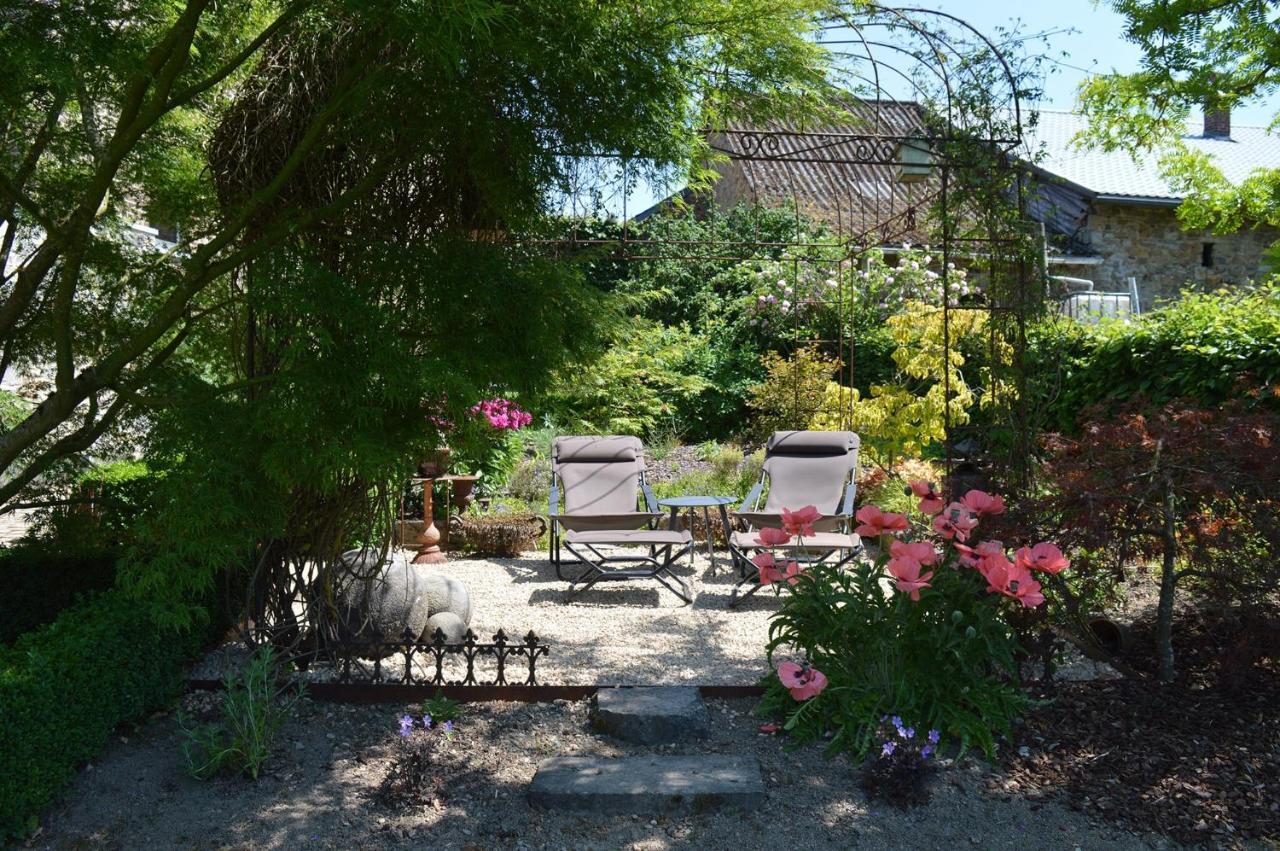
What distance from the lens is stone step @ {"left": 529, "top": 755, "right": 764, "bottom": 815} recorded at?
9.75 ft

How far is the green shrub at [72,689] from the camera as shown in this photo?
2.74 m

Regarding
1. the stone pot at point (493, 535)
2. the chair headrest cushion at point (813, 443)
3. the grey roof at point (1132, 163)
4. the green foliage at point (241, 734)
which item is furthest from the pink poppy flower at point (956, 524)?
the grey roof at point (1132, 163)

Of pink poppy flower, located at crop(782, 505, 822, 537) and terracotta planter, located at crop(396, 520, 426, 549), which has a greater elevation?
pink poppy flower, located at crop(782, 505, 822, 537)

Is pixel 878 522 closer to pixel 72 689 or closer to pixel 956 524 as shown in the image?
pixel 956 524

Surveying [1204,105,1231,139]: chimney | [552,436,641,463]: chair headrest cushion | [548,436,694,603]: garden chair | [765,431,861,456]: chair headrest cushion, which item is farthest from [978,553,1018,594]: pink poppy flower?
[1204,105,1231,139]: chimney

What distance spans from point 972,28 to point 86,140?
3.78 m

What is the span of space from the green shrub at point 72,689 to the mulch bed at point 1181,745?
2867 millimetres

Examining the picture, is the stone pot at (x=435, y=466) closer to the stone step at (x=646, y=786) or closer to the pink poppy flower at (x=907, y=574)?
the stone step at (x=646, y=786)

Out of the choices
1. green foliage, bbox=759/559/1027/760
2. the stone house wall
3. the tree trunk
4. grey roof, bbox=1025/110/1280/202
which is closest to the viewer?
green foliage, bbox=759/559/1027/760

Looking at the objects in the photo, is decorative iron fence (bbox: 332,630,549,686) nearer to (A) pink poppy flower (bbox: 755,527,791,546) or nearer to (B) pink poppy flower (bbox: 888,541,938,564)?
(A) pink poppy flower (bbox: 755,527,791,546)

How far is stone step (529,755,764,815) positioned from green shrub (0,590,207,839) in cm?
136

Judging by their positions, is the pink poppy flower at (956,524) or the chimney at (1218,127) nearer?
the pink poppy flower at (956,524)

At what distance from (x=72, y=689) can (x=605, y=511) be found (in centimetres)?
412

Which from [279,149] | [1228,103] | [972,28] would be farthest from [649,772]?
[1228,103]
